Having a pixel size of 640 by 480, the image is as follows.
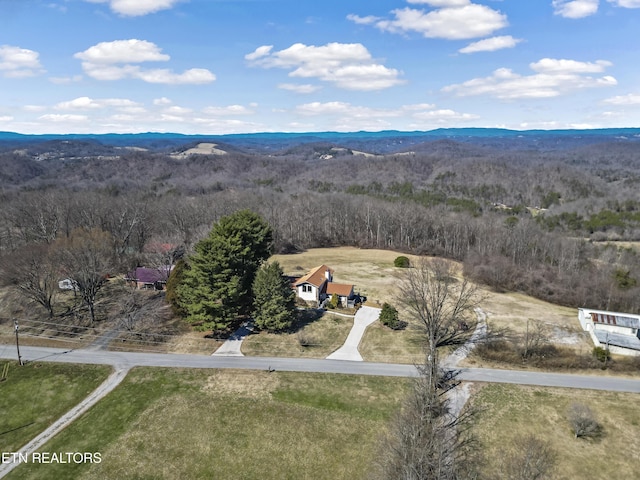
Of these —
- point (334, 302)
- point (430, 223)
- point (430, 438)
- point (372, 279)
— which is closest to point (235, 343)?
point (334, 302)

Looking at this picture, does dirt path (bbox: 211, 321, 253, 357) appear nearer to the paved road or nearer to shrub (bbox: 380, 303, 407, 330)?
the paved road

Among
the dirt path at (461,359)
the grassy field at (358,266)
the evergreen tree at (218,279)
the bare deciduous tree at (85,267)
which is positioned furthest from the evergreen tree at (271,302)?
the bare deciduous tree at (85,267)

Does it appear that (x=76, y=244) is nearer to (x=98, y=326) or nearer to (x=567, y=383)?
(x=98, y=326)

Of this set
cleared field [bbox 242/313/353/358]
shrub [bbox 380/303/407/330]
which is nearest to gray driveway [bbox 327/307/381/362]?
cleared field [bbox 242/313/353/358]

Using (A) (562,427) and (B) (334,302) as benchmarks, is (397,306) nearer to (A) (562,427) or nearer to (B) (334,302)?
(B) (334,302)

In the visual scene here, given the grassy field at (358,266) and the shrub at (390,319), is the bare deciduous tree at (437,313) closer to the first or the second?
the shrub at (390,319)

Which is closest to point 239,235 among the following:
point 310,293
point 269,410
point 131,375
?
point 310,293
